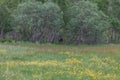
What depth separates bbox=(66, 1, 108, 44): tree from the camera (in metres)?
50.1

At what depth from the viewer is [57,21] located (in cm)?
4959

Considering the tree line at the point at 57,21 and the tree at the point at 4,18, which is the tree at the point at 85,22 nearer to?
the tree line at the point at 57,21

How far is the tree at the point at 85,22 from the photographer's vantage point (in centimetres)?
5009

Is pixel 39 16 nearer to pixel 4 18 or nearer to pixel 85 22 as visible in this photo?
pixel 85 22

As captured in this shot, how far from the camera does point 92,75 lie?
1452cm

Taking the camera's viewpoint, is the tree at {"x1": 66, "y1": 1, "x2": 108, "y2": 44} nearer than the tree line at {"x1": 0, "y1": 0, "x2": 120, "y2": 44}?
No

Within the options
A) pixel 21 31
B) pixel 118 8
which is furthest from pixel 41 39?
pixel 118 8

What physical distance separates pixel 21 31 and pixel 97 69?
38.9 meters

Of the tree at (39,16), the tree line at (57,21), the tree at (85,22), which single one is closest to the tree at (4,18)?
the tree line at (57,21)

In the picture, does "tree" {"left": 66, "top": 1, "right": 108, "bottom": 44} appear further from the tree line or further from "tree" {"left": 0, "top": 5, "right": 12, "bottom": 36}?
"tree" {"left": 0, "top": 5, "right": 12, "bottom": 36}

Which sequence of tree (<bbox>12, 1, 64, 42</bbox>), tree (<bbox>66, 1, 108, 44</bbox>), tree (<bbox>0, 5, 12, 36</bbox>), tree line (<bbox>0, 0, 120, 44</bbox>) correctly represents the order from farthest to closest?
tree (<bbox>0, 5, 12, 36</bbox>) < tree (<bbox>66, 1, 108, 44</bbox>) < tree line (<bbox>0, 0, 120, 44</bbox>) < tree (<bbox>12, 1, 64, 42</bbox>)

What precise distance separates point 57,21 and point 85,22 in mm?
4243

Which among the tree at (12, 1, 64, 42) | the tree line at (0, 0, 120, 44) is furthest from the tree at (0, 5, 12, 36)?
the tree at (12, 1, 64, 42)

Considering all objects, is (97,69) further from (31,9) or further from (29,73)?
(31,9)
